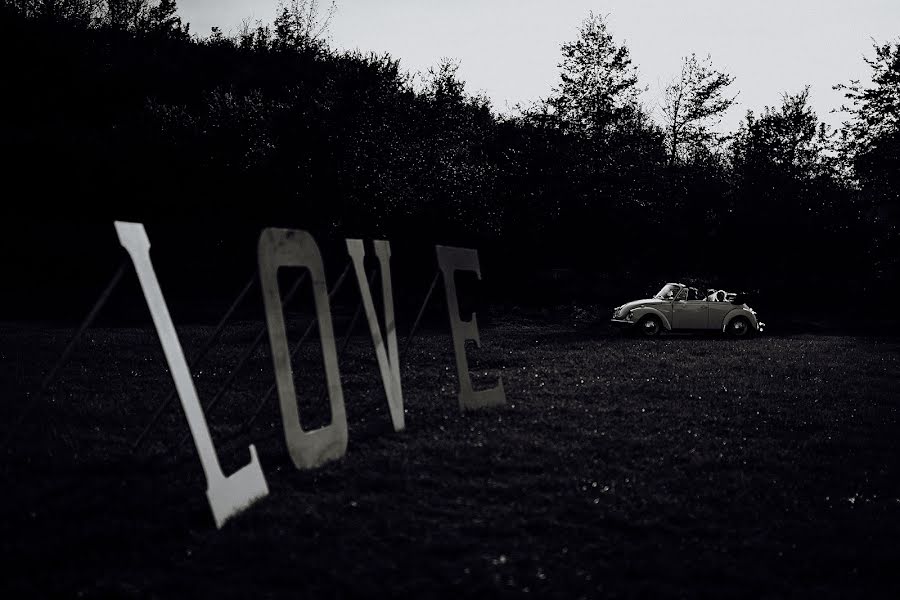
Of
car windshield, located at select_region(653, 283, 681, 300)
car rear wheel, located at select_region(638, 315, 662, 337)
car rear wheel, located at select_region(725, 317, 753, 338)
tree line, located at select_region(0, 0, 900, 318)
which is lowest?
car rear wheel, located at select_region(725, 317, 753, 338)

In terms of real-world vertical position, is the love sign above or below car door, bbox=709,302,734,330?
above

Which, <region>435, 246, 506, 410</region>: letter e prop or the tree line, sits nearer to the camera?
<region>435, 246, 506, 410</region>: letter e prop

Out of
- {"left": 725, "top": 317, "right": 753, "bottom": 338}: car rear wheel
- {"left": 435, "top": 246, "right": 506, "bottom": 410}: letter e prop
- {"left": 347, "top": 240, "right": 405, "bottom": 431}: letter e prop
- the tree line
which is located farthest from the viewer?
the tree line

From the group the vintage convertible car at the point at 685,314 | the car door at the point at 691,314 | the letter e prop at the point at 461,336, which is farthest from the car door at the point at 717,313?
the letter e prop at the point at 461,336

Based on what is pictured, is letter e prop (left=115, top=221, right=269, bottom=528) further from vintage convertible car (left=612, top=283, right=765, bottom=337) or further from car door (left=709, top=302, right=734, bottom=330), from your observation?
car door (left=709, top=302, right=734, bottom=330)

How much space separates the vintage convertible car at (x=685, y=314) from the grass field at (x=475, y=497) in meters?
8.36

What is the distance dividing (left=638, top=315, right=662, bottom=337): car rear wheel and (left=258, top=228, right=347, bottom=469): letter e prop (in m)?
13.9

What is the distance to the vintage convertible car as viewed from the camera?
19.3 meters

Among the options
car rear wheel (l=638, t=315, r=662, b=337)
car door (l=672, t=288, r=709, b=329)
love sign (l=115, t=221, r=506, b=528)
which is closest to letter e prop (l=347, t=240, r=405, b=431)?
love sign (l=115, t=221, r=506, b=528)

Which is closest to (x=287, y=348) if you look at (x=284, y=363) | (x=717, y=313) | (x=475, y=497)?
(x=284, y=363)

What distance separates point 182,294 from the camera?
87.7 ft

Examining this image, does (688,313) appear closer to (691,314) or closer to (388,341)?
(691,314)

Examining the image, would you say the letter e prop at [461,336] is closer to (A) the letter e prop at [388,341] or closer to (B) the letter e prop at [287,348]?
(A) the letter e prop at [388,341]

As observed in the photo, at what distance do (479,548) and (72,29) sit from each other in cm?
4608
